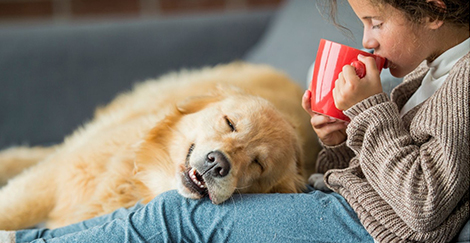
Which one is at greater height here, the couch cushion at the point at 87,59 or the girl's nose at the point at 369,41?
the girl's nose at the point at 369,41

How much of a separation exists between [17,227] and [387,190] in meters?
1.27

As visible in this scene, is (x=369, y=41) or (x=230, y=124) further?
(x=230, y=124)

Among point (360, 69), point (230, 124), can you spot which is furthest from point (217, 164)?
point (360, 69)

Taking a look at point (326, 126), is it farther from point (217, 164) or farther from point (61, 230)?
point (61, 230)

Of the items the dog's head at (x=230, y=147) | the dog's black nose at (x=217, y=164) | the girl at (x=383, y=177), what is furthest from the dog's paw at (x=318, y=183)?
the dog's black nose at (x=217, y=164)

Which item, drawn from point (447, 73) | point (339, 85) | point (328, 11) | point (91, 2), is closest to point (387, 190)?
point (339, 85)

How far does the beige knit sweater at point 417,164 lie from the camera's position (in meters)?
1.14

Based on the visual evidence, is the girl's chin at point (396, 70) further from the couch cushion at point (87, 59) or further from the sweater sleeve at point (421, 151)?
the couch cushion at point (87, 59)

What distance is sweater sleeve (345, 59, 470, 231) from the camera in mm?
1136

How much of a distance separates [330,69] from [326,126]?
26 centimetres

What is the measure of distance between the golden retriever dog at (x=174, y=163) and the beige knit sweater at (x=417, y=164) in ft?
1.19

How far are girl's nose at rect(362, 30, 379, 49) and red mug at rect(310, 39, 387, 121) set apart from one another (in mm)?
50

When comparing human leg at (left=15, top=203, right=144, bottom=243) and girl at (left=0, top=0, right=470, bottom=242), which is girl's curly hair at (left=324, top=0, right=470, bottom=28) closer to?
girl at (left=0, top=0, right=470, bottom=242)

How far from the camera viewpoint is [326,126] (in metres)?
1.46
